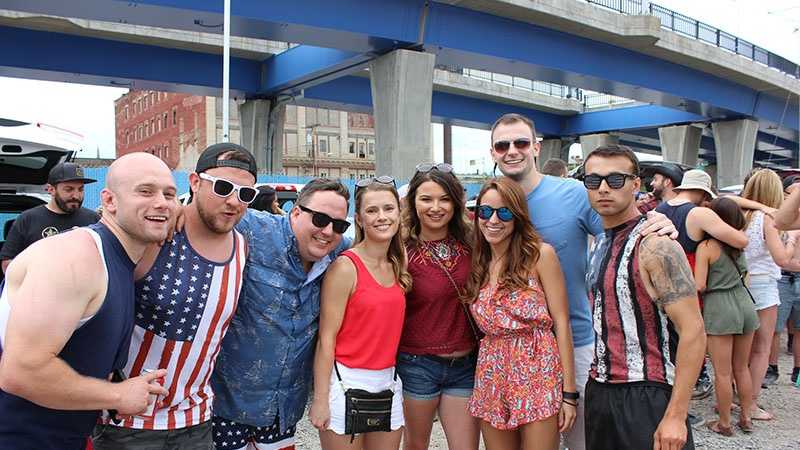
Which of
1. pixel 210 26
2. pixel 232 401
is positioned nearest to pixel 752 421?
pixel 232 401

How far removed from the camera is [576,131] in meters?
32.3

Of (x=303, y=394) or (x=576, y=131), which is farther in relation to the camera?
(x=576, y=131)

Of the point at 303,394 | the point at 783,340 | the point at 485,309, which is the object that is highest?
the point at 485,309

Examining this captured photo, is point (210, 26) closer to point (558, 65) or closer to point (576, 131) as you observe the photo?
point (558, 65)

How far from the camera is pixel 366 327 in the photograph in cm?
302

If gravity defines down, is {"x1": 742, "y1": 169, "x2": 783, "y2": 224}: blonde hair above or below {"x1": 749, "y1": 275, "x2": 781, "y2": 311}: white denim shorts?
above

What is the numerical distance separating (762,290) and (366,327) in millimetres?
4853

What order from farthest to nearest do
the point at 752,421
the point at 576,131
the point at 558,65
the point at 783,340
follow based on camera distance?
the point at 576,131
the point at 558,65
the point at 783,340
the point at 752,421

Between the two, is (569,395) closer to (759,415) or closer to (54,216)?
(759,415)

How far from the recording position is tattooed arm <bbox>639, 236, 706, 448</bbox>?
2.53m

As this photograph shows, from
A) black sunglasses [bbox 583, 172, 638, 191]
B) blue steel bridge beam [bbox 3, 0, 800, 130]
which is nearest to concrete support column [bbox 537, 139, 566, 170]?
blue steel bridge beam [bbox 3, 0, 800, 130]

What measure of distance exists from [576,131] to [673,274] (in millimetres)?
31422

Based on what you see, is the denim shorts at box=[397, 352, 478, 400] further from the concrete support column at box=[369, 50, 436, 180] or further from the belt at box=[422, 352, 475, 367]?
the concrete support column at box=[369, 50, 436, 180]

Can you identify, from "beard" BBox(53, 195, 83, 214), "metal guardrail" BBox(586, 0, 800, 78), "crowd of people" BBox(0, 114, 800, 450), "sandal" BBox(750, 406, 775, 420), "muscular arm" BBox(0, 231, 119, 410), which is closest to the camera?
"muscular arm" BBox(0, 231, 119, 410)
